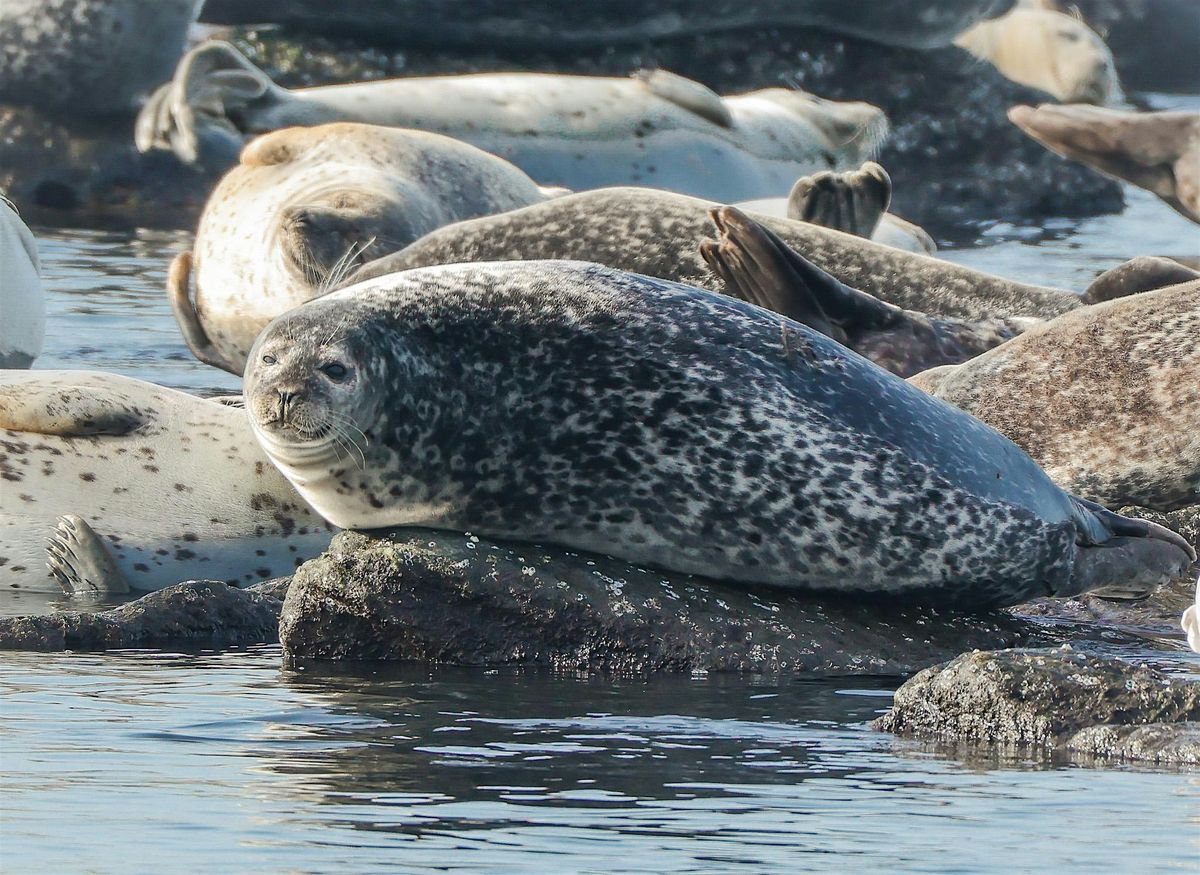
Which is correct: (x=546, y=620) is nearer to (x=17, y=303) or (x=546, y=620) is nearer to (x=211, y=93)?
(x=17, y=303)

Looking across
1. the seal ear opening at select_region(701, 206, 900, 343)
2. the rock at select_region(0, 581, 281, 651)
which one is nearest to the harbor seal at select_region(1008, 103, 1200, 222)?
the seal ear opening at select_region(701, 206, 900, 343)

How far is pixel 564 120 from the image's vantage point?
1466 cm

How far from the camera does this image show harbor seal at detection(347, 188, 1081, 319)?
29.1 feet

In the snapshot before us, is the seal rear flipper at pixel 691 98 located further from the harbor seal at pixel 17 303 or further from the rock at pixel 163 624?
the rock at pixel 163 624

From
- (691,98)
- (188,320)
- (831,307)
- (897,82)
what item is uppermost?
(897,82)

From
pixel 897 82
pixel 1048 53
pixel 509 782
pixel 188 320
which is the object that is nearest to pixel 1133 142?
pixel 188 320

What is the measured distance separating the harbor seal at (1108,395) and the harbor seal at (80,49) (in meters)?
11.9

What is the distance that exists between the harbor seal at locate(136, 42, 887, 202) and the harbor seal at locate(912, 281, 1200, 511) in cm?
706

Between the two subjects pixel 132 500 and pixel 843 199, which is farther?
pixel 843 199

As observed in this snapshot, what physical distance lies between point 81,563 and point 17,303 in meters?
2.90

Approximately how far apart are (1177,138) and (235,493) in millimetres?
4688

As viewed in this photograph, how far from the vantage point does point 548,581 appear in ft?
18.6

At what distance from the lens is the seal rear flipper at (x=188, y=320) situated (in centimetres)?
1034

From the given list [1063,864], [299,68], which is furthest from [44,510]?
[299,68]
